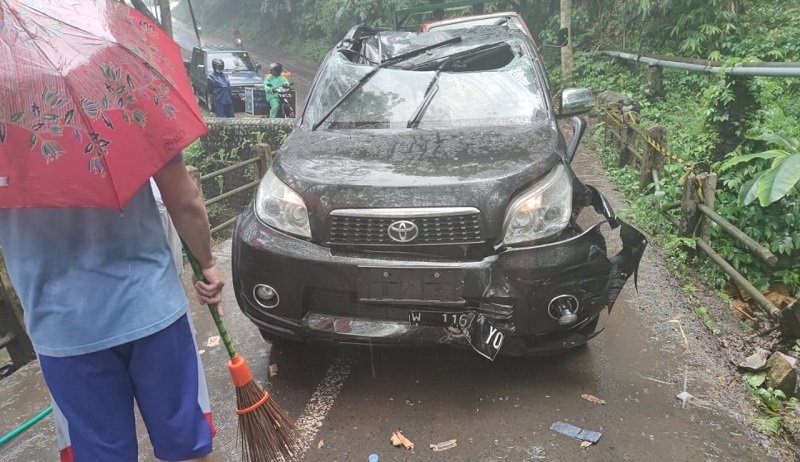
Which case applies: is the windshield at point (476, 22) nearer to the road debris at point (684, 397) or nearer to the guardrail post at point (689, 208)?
the guardrail post at point (689, 208)

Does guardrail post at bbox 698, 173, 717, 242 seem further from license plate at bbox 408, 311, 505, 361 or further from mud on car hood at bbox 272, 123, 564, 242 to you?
license plate at bbox 408, 311, 505, 361

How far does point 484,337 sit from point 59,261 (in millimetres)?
1804

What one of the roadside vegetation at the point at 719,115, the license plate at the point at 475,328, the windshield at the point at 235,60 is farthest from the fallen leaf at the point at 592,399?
the windshield at the point at 235,60

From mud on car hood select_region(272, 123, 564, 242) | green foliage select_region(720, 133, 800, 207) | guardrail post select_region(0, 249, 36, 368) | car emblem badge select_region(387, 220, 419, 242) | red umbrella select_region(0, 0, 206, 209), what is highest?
red umbrella select_region(0, 0, 206, 209)

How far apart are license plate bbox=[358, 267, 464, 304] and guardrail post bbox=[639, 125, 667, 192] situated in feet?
14.2

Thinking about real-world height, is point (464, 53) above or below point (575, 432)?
above

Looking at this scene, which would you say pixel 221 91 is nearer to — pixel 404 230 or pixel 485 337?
pixel 404 230

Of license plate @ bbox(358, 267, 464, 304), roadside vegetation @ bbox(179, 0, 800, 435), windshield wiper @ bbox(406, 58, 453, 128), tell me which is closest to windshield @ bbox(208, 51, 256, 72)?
roadside vegetation @ bbox(179, 0, 800, 435)

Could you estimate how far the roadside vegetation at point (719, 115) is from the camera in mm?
4328

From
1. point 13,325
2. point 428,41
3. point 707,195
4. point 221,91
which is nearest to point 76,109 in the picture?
point 13,325

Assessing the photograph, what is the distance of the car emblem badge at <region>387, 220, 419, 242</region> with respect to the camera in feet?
8.70

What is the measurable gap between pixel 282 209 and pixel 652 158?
4692 mm

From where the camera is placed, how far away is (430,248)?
2.67 meters

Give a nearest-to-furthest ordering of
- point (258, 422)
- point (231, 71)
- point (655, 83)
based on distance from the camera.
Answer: point (258, 422), point (655, 83), point (231, 71)
